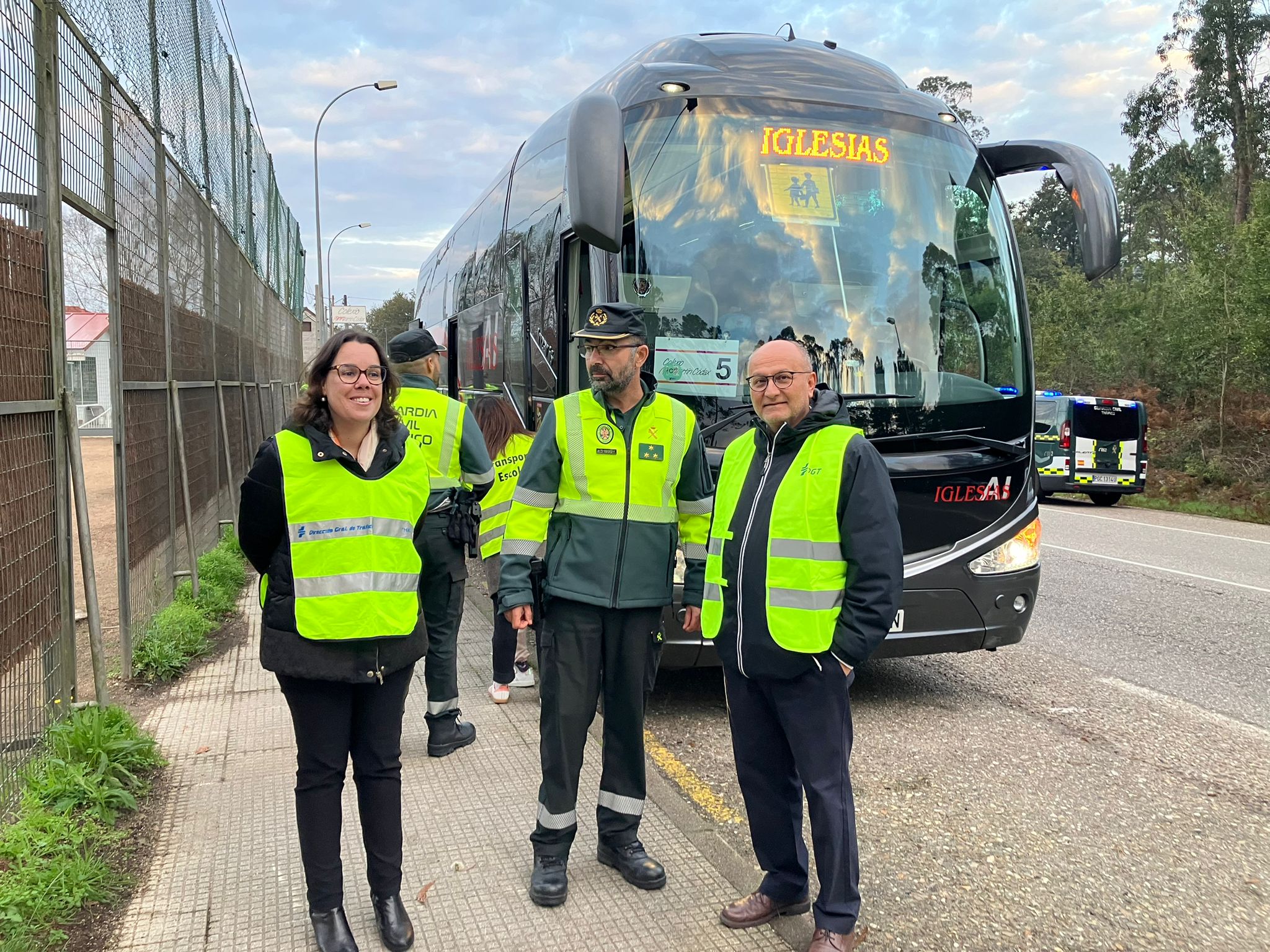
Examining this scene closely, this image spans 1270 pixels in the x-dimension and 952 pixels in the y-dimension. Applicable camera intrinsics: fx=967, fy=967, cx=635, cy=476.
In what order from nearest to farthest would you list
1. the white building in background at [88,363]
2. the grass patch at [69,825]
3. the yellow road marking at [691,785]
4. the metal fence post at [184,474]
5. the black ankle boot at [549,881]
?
the grass patch at [69,825]
the black ankle boot at [549,881]
the yellow road marking at [691,785]
the white building in background at [88,363]
the metal fence post at [184,474]

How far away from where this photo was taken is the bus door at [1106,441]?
58.2ft

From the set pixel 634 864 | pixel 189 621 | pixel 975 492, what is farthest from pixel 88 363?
pixel 975 492

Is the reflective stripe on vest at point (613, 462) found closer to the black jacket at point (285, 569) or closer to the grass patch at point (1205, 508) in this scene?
the black jacket at point (285, 569)

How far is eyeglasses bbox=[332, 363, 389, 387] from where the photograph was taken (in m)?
2.70

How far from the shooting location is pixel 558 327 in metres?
5.94

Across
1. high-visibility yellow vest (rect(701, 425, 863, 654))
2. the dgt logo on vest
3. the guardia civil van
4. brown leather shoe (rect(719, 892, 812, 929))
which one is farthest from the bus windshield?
the guardia civil van

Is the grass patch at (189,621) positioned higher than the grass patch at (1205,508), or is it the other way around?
the grass patch at (189,621)

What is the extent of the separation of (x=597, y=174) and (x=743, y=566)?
2.20 m

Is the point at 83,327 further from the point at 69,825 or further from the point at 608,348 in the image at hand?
the point at 608,348

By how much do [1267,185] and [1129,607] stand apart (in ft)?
47.6

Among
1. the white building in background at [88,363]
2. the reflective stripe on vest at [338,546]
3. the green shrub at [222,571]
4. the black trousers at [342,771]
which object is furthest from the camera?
the green shrub at [222,571]

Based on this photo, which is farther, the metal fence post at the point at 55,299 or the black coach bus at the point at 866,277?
the black coach bus at the point at 866,277

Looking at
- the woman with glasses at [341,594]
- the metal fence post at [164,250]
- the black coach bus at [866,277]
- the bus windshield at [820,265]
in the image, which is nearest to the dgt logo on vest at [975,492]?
the black coach bus at [866,277]

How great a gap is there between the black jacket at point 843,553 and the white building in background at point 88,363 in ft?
9.85
